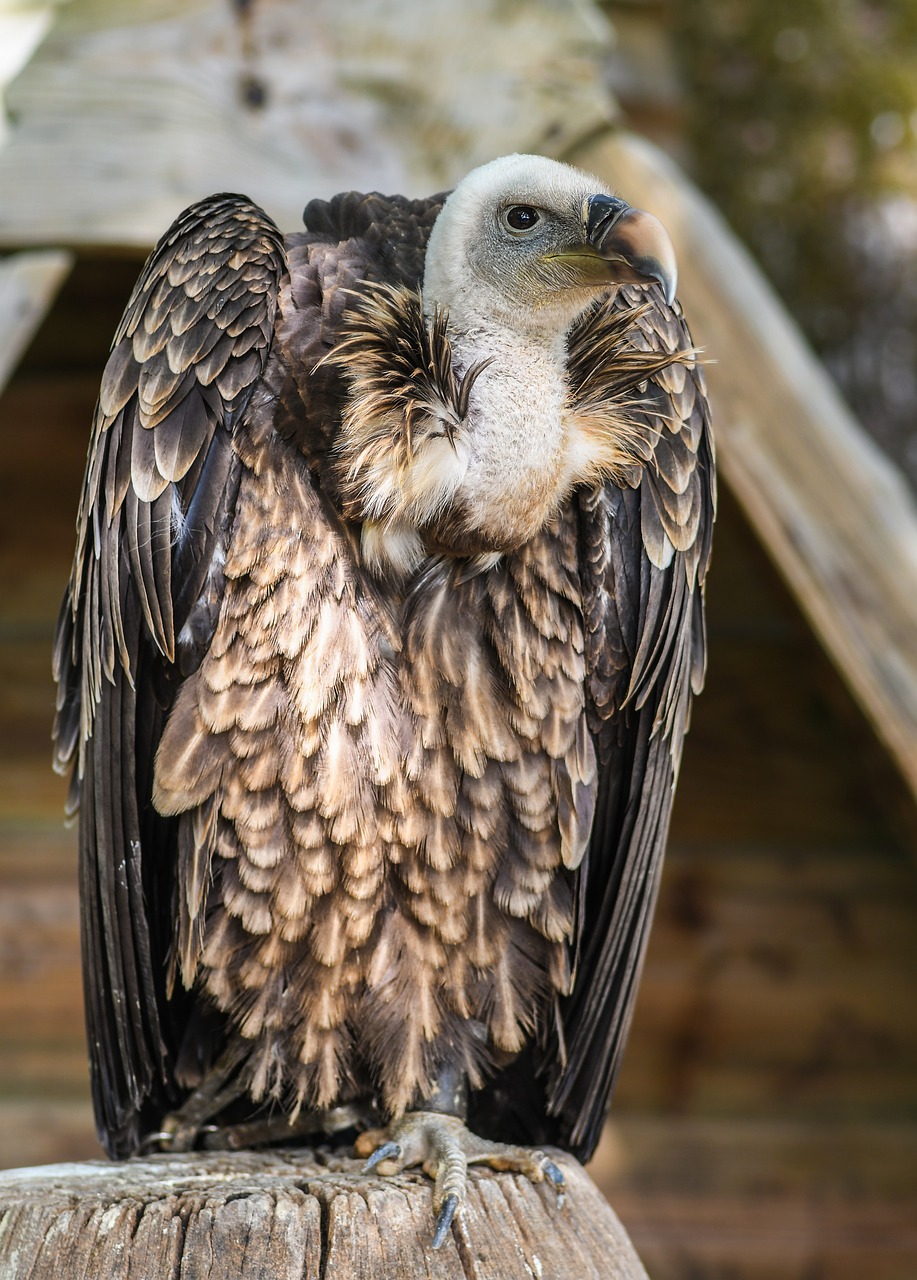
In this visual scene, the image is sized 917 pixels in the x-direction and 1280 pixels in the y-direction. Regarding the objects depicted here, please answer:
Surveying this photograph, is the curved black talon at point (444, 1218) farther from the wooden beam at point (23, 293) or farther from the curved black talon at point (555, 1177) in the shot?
the wooden beam at point (23, 293)

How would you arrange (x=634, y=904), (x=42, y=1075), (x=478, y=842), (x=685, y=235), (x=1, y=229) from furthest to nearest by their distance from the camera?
(x=42, y=1075) < (x=685, y=235) < (x=1, y=229) < (x=634, y=904) < (x=478, y=842)

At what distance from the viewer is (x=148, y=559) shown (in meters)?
1.86

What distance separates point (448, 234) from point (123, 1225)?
1228mm

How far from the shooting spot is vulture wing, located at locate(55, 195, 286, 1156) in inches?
71.7

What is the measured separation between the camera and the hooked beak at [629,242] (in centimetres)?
169

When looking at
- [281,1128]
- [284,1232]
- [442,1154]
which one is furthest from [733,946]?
[284,1232]

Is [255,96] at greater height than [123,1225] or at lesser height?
greater

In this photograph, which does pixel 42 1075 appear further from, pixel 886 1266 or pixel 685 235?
pixel 685 235

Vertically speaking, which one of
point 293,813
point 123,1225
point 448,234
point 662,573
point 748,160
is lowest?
point 123,1225

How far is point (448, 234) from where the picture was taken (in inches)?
71.2

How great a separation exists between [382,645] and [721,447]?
1.07 m

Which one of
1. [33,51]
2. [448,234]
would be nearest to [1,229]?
[33,51]

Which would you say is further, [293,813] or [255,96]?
[255,96]

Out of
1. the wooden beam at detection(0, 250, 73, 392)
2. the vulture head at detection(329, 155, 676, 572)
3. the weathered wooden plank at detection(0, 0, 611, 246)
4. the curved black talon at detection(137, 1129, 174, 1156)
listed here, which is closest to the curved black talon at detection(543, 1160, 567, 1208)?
the curved black talon at detection(137, 1129, 174, 1156)
